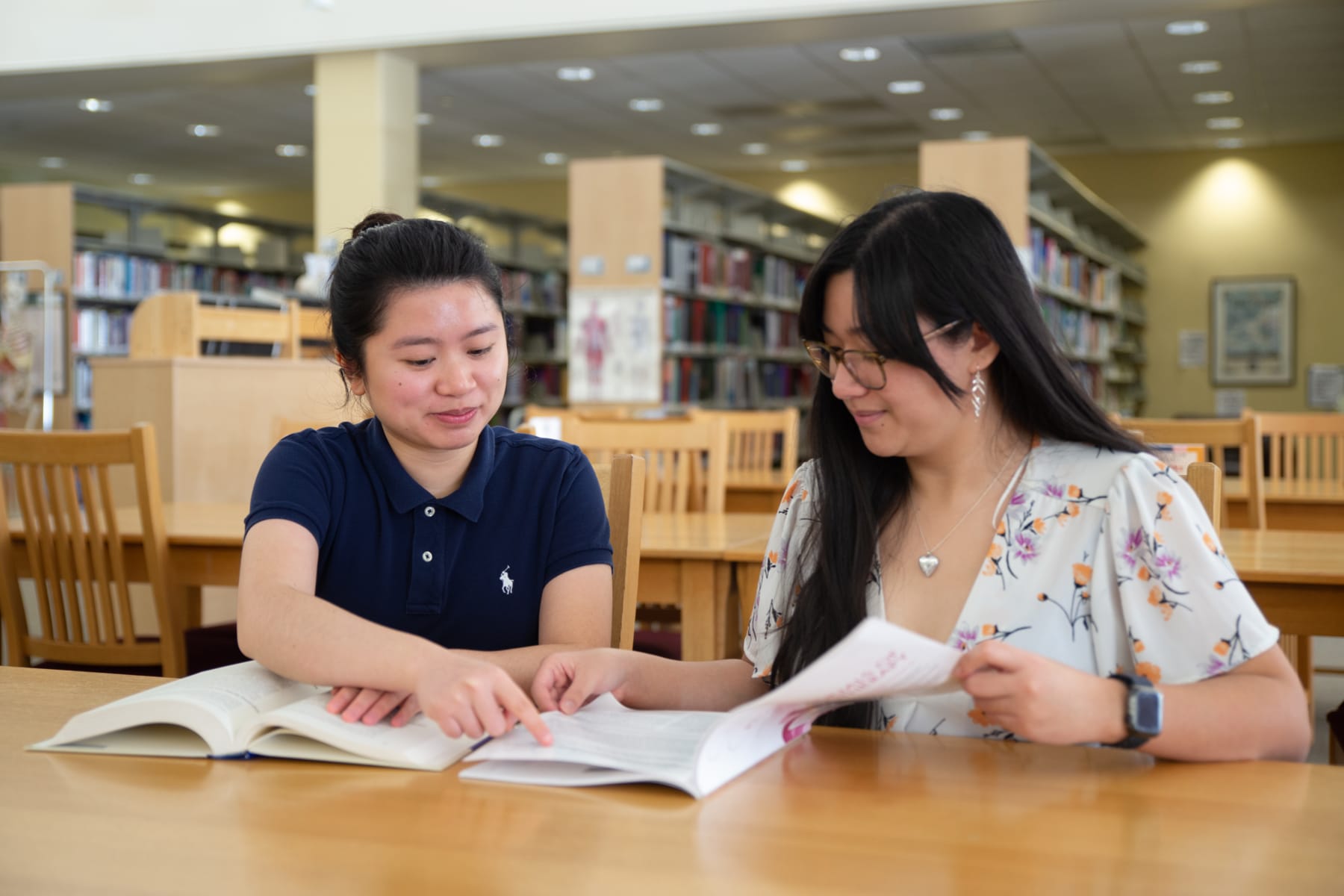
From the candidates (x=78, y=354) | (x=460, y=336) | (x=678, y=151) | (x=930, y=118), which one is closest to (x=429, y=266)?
(x=460, y=336)

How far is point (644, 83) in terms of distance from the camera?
8.32 meters

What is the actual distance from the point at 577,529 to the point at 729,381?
22.4ft

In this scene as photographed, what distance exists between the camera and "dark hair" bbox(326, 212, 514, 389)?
1.30 metres

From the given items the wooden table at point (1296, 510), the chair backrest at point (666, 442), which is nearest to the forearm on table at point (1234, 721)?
the chair backrest at point (666, 442)

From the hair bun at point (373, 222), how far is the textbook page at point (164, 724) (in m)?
0.57

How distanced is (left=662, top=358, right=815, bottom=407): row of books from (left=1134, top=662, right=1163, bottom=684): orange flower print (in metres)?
6.30

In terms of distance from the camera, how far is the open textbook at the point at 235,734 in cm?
92

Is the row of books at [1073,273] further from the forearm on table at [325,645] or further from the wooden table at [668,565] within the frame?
the forearm on table at [325,645]

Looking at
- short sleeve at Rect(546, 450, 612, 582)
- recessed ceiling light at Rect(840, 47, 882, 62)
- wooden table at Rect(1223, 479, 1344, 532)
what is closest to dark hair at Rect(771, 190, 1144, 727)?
short sleeve at Rect(546, 450, 612, 582)

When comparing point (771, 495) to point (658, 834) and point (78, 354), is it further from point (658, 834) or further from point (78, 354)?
point (78, 354)

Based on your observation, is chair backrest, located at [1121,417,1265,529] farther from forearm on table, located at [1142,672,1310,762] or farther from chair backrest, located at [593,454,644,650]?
forearm on table, located at [1142,672,1310,762]

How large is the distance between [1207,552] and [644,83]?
303 inches

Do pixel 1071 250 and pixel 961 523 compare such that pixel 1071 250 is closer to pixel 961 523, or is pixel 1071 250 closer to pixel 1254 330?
pixel 1254 330

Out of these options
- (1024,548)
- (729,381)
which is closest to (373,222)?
(1024,548)
